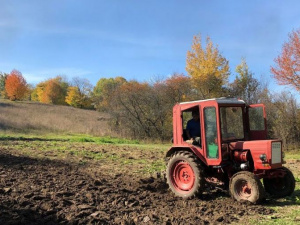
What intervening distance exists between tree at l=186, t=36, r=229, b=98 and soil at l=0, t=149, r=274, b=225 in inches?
763

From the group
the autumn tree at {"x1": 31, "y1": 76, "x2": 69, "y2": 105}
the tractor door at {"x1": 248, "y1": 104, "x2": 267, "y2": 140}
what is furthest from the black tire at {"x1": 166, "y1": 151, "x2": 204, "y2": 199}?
the autumn tree at {"x1": 31, "y1": 76, "x2": 69, "y2": 105}

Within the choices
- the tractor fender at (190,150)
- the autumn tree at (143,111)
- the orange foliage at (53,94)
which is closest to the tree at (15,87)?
the orange foliage at (53,94)

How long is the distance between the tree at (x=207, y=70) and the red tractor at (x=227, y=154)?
19.3 m

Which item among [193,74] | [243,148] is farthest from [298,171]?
[193,74]

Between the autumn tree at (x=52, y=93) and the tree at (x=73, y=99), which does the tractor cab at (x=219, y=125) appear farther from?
the autumn tree at (x=52, y=93)

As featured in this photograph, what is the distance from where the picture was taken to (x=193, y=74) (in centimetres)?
3066

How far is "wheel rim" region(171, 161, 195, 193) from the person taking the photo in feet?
23.1

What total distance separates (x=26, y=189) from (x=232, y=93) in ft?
72.8

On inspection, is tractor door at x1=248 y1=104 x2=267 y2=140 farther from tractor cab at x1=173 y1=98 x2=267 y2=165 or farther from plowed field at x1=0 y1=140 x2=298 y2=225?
plowed field at x1=0 y1=140 x2=298 y2=225

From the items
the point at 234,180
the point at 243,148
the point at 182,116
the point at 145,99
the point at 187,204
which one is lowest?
the point at 187,204

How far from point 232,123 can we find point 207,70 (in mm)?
23114

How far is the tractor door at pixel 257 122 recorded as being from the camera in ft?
24.2

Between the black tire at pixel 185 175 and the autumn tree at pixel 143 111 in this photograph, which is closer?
the black tire at pixel 185 175

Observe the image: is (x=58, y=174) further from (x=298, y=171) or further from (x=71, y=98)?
(x=71, y=98)
